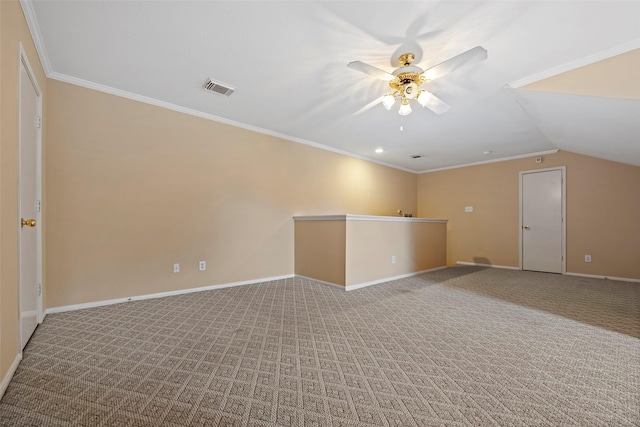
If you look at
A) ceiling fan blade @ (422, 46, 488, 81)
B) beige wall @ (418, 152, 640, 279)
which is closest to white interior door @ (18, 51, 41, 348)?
ceiling fan blade @ (422, 46, 488, 81)

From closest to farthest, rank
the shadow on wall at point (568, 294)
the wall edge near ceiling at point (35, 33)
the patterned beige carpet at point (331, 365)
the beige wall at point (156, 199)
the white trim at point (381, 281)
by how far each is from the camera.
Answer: the patterned beige carpet at point (331, 365) < the wall edge near ceiling at point (35, 33) < the shadow on wall at point (568, 294) < the beige wall at point (156, 199) < the white trim at point (381, 281)

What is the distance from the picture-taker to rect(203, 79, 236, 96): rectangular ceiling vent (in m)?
2.85

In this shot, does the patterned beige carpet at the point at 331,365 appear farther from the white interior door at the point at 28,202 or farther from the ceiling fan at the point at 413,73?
the ceiling fan at the point at 413,73

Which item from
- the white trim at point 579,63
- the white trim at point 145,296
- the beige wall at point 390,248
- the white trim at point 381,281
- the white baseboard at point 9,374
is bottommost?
the white trim at point 381,281

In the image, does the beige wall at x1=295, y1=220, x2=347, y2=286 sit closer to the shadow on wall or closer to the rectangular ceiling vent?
the shadow on wall

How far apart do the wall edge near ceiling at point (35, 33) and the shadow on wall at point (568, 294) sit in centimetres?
531

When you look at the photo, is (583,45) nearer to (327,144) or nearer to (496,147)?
(496,147)

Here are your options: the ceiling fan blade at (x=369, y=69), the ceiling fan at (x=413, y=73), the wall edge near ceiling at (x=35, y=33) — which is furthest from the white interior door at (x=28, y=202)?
the ceiling fan at (x=413, y=73)

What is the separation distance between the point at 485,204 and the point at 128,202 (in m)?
6.93

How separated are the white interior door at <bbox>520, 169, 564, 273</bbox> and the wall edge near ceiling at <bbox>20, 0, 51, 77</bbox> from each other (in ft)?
24.7

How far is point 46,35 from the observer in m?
2.15

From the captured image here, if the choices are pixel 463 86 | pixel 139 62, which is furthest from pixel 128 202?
pixel 463 86

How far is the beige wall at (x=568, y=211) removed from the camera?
448 cm

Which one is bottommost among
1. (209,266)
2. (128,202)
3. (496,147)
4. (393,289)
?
(393,289)
